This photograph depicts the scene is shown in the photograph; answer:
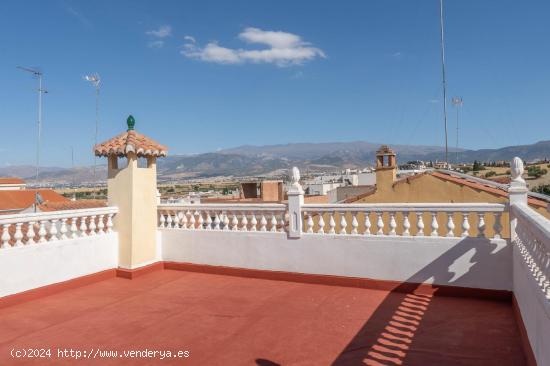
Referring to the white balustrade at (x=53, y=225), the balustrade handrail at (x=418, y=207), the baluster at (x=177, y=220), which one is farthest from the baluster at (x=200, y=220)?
the balustrade handrail at (x=418, y=207)

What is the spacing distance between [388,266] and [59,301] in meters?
4.60

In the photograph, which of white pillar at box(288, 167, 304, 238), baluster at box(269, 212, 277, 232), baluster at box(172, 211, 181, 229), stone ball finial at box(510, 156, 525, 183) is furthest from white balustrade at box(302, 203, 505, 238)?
baluster at box(172, 211, 181, 229)

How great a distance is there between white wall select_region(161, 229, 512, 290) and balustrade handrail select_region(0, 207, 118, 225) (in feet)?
3.73

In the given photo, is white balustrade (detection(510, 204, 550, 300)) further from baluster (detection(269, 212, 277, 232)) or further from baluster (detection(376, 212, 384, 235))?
baluster (detection(269, 212, 277, 232))

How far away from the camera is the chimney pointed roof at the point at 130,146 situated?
6.60 meters

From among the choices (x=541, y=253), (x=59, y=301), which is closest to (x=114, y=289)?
(x=59, y=301)

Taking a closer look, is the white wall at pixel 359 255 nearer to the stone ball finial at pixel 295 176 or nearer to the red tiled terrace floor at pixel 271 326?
the red tiled terrace floor at pixel 271 326

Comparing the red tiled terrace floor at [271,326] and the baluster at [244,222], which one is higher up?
the baluster at [244,222]

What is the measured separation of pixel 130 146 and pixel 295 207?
2889mm

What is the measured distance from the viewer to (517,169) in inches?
186

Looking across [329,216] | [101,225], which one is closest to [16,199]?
[101,225]

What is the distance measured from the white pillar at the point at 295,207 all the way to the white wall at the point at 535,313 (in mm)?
2950

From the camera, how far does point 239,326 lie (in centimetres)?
443

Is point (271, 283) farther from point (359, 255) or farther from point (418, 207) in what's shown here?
point (418, 207)
